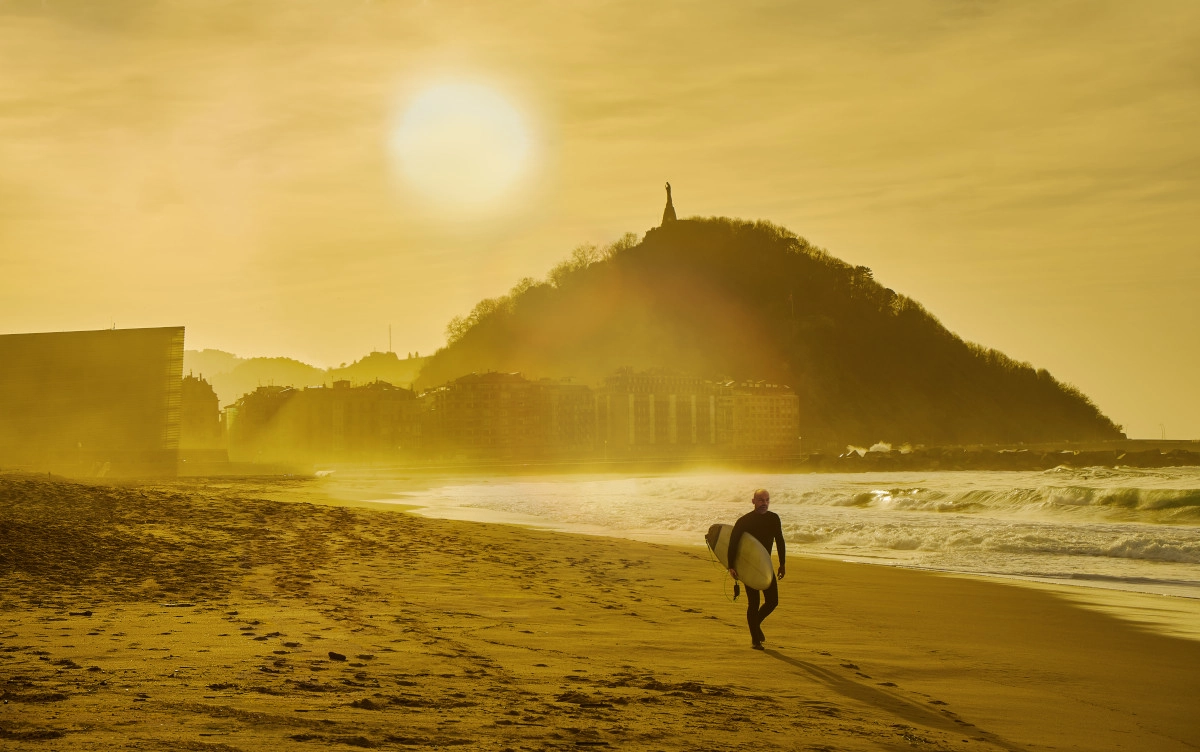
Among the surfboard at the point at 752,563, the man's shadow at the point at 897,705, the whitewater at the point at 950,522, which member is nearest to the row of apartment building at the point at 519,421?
the whitewater at the point at 950,522

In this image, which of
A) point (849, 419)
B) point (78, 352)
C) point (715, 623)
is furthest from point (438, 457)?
point (715, 623)

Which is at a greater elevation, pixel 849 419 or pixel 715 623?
pixel 849 419

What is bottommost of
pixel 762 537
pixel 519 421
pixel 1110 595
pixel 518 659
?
pixel 1110 595

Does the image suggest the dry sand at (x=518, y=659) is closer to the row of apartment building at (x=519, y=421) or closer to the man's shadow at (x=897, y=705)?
the man's shadow at (x=897, y=705)

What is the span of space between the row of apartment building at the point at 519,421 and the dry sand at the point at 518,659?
119662 millimetres

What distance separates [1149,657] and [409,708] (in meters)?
8.57

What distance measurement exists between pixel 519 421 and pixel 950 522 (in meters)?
116

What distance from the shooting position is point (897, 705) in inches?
317

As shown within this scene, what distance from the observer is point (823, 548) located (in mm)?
25016

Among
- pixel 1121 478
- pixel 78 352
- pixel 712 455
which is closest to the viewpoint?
pixel 1121 478

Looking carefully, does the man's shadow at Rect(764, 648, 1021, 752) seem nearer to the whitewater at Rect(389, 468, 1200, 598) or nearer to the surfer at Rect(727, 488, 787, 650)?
the surfer at Rect(727, 488, 787, 650)

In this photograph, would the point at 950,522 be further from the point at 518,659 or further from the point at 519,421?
the point at 519,421

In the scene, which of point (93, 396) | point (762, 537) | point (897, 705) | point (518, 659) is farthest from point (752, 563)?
point (93, 396)

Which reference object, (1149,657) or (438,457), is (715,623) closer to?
(1149,657)
